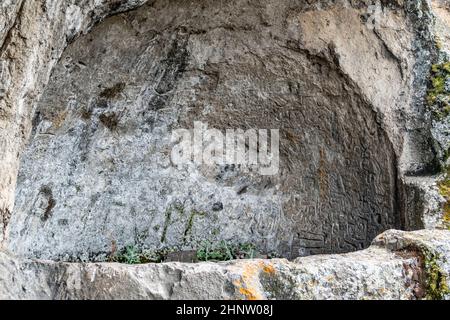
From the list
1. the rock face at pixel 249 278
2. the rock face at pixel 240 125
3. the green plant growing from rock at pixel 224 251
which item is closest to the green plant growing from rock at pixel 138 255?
the rock face at pixel 240 125

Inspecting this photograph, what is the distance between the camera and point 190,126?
3666 mm

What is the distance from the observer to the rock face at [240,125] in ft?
10.8

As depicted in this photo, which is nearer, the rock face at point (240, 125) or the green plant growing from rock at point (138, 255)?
the rock face at point (240, 125)

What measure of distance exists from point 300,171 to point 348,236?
1.40ft

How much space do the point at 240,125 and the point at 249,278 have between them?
1584 millimetres

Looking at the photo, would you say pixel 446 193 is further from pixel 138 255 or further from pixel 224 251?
pixel 138 255

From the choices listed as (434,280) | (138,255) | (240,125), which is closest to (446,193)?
(434,280)

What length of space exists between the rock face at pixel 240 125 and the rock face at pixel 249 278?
580 mm

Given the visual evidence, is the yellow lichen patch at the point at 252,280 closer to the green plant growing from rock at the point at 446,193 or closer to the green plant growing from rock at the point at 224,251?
the green plant growing from rock at the point at 446,193

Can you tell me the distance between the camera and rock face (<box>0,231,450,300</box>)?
2146 millimetres

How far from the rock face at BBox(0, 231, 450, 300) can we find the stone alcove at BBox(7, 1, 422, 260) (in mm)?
893

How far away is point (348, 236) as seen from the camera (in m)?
3.58

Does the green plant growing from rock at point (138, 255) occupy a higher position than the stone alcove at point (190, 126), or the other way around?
the stone alcove at point (190, 126)

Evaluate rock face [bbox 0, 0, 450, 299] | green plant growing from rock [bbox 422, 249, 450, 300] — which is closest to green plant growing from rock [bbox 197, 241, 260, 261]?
rock face [bbox 0, 0, 450, 299]
